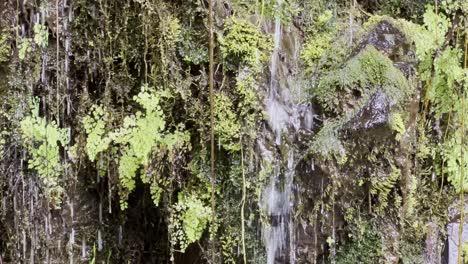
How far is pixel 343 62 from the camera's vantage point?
8.71 ft

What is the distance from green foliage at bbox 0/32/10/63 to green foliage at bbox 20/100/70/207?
290 mm

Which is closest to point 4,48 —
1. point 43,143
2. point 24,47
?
point 24,47

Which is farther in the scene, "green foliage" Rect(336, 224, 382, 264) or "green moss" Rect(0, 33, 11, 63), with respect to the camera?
"green moss" Rect(0, 33, 11, 63)

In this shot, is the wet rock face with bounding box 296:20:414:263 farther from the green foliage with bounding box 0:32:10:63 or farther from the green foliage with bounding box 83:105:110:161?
the green foliage with bounding box 0:32:10:63

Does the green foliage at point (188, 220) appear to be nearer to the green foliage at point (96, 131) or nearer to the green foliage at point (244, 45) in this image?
the green foliage at point (96, 131)

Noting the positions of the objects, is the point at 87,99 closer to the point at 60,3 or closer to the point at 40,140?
the point at 40,140

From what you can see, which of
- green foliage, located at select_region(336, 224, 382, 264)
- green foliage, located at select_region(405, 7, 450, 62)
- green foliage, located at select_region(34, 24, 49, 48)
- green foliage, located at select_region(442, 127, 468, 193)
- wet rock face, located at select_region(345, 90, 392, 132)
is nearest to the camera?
wet rock face, located at select_region(345, 90, 392, 132)

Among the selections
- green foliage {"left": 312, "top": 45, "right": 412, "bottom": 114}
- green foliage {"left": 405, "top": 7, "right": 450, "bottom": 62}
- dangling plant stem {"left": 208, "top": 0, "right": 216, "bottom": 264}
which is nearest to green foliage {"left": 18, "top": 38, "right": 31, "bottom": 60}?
dangling plant stem {"left": 208, "top": 0, "right": 216, "bottom": 264}

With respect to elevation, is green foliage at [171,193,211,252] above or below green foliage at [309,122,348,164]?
below

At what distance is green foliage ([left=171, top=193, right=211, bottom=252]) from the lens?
2547mm

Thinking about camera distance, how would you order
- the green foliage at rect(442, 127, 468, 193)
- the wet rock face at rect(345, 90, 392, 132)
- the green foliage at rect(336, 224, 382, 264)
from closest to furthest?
the wet rock face at rect(345, 90, 392, 132) → the green foliage at rect(336, 224, 382, 264) → the green foliage at rect(442, 127, 468, 193)

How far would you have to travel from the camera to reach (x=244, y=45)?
2.54 meters

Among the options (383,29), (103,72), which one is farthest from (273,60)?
(103,72)

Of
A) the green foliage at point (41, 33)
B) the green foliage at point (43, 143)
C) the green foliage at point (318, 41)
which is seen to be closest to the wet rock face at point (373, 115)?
the green foliage at point (318, 41)
